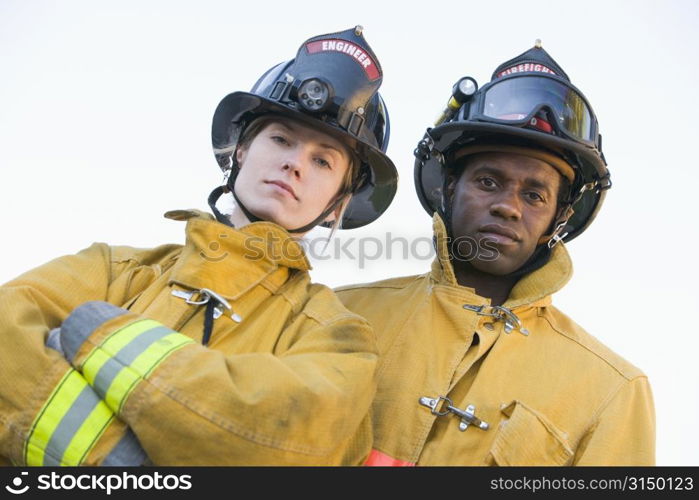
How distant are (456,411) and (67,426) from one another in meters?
1.81

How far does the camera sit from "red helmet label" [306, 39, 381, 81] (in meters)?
4.22

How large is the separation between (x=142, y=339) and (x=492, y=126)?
92.8 inches

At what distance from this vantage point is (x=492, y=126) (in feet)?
14.1

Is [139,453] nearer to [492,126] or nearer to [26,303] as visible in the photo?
[26,303]

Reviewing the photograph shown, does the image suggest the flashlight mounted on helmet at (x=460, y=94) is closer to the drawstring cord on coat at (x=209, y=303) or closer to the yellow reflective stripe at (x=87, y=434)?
the drawstring cord on coat at (x=209, y=303)

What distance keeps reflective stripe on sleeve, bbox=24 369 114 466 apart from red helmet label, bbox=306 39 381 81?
2.29 meters

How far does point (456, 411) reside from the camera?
373 centimetres

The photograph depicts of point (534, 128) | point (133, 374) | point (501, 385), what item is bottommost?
point (133, 374)

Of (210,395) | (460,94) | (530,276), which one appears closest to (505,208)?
(530,276)

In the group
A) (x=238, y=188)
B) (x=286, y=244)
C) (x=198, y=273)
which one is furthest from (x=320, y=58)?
(x=198, y=273)

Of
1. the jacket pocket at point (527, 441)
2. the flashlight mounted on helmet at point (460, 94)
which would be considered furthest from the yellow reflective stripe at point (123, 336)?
the flashlight mounted on helmet at point (460, 94)

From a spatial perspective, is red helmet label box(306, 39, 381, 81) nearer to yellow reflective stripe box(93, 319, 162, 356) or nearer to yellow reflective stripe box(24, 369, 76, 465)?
yellow reflective stripe box(93, 319, 162, 356)

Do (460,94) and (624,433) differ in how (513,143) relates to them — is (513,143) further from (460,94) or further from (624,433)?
(624,433)

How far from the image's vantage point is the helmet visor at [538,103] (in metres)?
4.36
